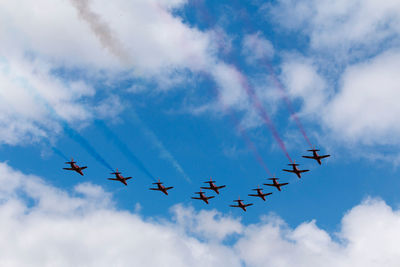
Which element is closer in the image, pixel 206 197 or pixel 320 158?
pixel 320 158

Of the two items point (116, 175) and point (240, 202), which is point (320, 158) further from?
point (116, 175)

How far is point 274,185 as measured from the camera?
98375 millimetres

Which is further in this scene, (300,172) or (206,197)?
(206,197)

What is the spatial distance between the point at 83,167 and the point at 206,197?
31741 mm

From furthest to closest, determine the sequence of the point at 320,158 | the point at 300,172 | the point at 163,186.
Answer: the point at 163,186
the point at 300,172
the point at 320,158

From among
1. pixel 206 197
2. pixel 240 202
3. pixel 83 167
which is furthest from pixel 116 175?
pixel 240 202

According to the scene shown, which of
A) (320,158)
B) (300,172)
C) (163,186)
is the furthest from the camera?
(163,186)

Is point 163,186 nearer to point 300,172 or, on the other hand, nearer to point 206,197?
point 206,197

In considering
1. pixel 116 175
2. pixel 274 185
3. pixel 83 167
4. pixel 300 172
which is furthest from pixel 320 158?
pixel 83 167

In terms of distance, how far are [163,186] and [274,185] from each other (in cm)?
2639

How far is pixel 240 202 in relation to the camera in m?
108

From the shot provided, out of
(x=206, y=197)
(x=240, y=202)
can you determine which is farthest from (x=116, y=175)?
(x=240, y=202)

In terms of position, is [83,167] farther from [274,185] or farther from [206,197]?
[274,185]

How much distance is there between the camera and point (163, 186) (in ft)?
335
